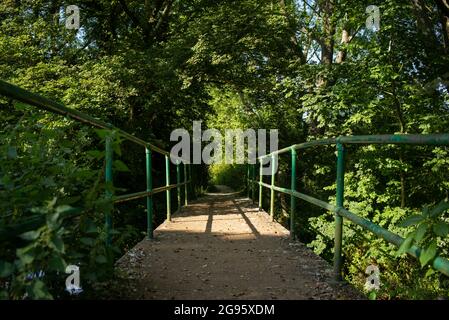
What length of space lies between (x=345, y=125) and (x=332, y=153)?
3.58 ft

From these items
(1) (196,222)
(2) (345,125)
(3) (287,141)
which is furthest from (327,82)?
(3) (287,141)

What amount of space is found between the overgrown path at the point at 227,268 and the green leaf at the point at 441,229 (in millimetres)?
1155

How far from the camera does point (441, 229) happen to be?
1.49 m

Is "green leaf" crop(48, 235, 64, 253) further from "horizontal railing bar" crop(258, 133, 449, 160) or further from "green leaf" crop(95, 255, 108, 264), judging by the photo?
"horizontal railing bar" crop(258, 133, 449, 160)

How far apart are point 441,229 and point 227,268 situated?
78.0 inches

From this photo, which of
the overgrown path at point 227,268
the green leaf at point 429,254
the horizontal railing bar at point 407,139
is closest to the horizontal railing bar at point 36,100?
the overgrown path at point 227,268

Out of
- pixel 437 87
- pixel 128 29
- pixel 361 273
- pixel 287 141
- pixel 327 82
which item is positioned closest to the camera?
pixel 437 87

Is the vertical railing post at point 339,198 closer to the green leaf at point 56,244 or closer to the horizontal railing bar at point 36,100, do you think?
the horizontal railing bar at point 36,100

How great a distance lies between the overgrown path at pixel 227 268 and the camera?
2605 millimetres

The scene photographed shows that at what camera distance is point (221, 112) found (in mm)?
23812

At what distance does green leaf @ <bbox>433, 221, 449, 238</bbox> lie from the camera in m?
1.47

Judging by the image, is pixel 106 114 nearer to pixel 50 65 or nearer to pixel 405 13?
pixel 50 65

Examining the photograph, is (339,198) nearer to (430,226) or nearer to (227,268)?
(227,268)

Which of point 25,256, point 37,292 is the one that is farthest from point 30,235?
point 37,292
